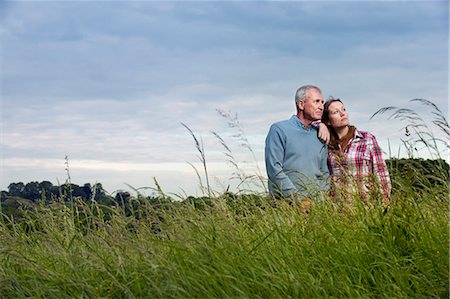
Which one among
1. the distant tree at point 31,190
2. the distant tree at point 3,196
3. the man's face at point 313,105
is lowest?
the distant tree at point 3,196

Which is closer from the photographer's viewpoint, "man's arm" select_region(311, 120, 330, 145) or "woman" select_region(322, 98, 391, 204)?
"woman" select_region(322, 98, 391, 204)

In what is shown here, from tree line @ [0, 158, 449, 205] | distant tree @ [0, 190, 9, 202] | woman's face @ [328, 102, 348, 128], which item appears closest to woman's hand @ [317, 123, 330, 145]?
woman's face @ [328, 102, 348, 128]

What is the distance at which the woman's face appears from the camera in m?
7.36

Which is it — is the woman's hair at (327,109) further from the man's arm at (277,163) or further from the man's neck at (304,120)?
the man's arm at (277,163)

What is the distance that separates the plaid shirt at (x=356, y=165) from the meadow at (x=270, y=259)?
1.02 ft

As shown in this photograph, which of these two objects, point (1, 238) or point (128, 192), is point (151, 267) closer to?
point (128, 192)

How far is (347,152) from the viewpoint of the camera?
7359 millimetres

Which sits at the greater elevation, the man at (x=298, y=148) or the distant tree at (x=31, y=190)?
the man at (x=298, y=148)

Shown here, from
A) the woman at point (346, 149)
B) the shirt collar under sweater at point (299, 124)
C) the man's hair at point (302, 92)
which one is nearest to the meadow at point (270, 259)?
the woman at point (346, 149)

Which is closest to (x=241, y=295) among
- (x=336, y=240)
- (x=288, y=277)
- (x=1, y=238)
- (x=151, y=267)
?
(x=288, y=277)

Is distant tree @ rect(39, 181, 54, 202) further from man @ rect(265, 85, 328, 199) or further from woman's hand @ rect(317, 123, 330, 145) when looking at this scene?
woman's hand @ rect(317, 123, 330, 145)

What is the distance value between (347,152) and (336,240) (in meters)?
2.36

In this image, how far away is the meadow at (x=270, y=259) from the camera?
179 inches

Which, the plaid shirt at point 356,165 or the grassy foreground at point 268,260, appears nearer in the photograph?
the grassy foreground at point 268,260
